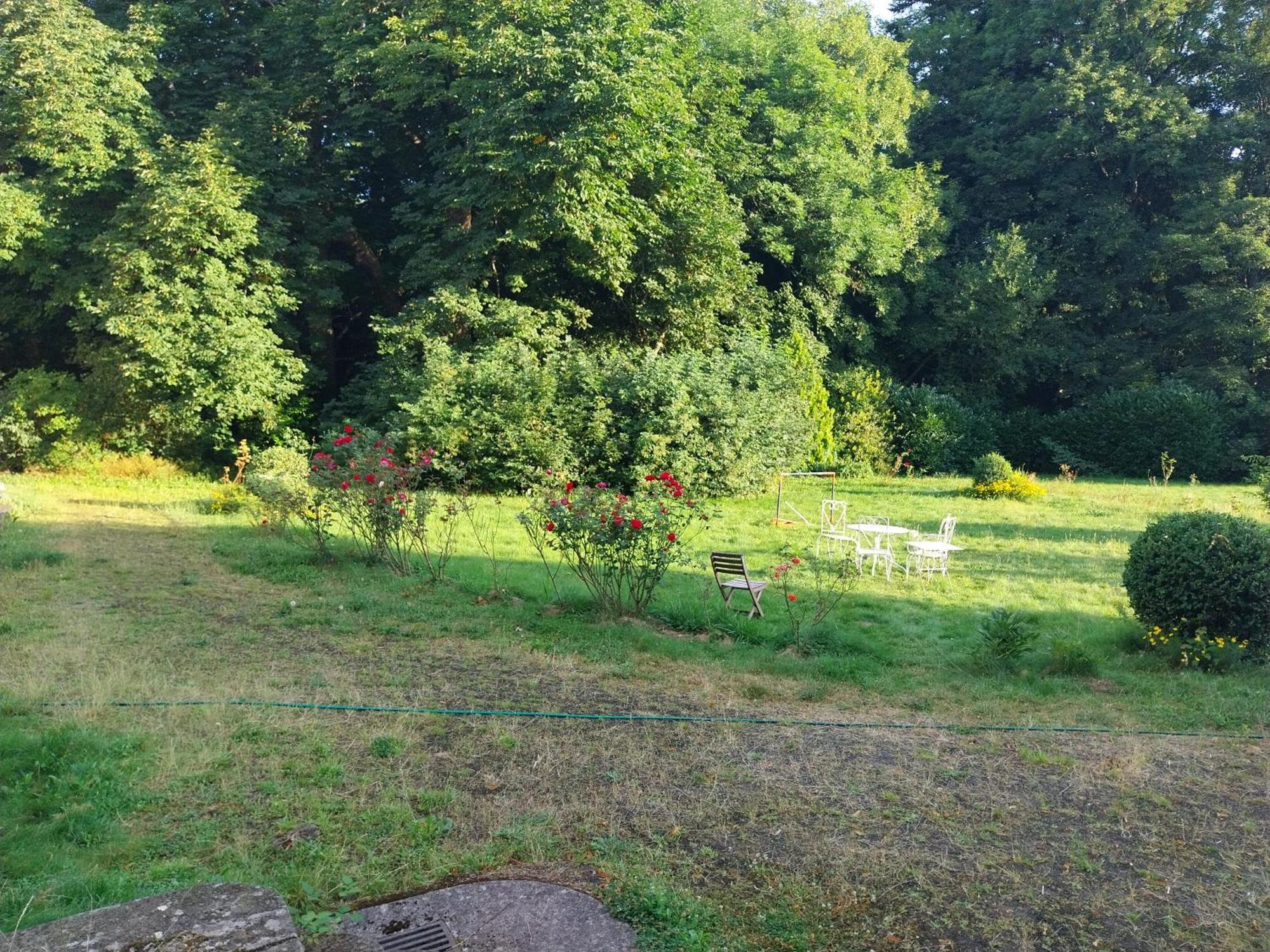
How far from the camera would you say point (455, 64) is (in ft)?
64.2

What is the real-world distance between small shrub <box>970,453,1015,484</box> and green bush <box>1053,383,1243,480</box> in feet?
28.3

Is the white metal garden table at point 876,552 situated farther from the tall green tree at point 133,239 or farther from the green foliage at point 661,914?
the tall green tree at point 133,239

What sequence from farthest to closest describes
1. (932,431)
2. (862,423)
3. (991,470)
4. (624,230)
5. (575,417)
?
(932,431) → (862,423) → (991,470) → (624,230) → (575,417)

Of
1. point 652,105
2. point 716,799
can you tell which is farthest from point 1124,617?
point 652,105

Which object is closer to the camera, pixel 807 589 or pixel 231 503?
pixel 807 589

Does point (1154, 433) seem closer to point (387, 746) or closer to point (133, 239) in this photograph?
point (133, 239)

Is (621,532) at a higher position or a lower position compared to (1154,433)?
lower

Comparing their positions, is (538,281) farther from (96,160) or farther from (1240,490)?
(1240,490)

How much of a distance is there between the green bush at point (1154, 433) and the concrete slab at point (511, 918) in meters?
25.8

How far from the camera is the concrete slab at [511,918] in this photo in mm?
3361

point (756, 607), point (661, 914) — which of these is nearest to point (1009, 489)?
point (756, 607)

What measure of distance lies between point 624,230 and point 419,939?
1636cm

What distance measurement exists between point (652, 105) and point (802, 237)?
7.51 meters

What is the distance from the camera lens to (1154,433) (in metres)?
25.6
